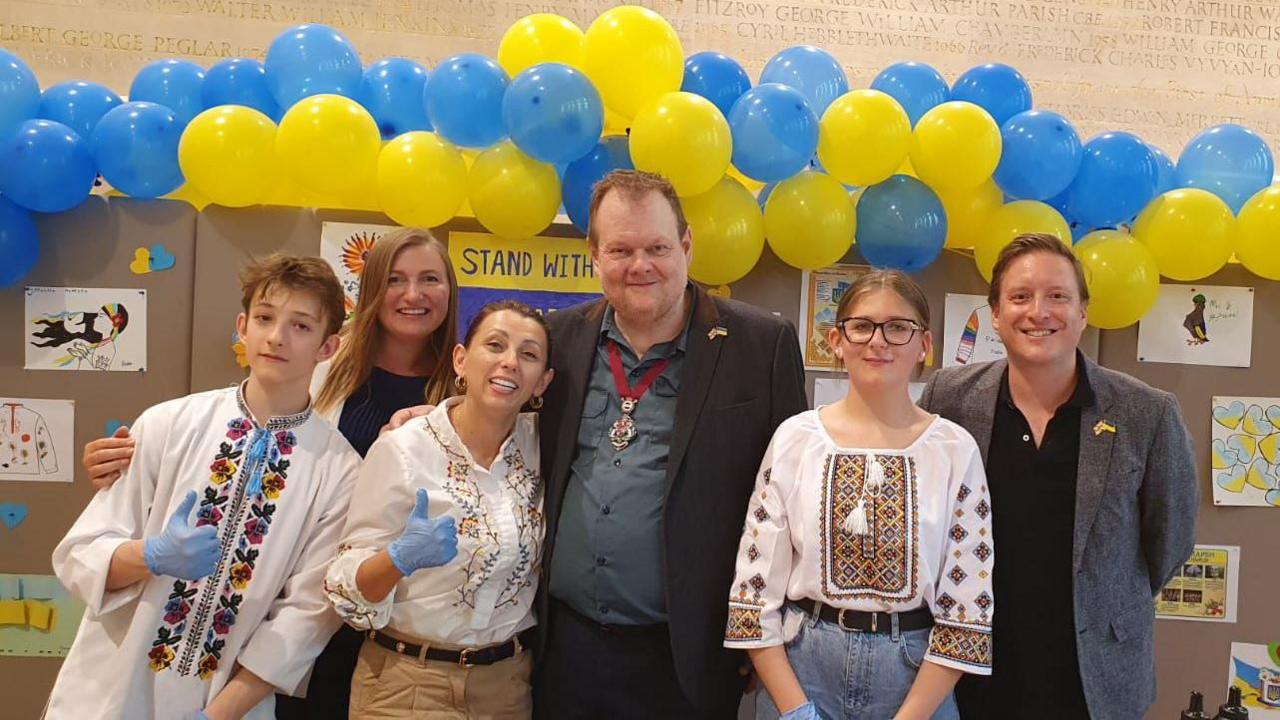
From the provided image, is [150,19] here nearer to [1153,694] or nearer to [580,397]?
[580,397]

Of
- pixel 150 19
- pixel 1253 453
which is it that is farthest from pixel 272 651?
pixel 150 19

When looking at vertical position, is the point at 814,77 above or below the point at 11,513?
above

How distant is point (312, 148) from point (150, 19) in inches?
85.9

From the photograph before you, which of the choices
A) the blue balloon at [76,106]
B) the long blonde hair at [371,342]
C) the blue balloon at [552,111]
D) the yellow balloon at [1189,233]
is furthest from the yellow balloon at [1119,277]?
the blue balloon at [76,106]

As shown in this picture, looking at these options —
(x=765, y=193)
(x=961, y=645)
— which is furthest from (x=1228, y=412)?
(x=961, y=645)

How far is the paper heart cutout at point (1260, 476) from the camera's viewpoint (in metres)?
3.08

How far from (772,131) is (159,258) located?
1.92 metres

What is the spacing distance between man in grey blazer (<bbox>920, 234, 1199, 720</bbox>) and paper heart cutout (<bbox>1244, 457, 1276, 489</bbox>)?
4.54ft

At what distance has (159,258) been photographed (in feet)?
9.04

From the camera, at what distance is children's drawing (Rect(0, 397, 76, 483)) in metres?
2.74

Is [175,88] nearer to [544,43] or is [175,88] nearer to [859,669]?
[544,43]

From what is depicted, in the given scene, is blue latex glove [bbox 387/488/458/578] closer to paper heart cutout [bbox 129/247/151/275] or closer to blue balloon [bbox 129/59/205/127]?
paper heart cutout [bbox 129/247/151/275]

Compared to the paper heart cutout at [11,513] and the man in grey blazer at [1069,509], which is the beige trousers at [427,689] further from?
the paper heart cutout at [11,513]

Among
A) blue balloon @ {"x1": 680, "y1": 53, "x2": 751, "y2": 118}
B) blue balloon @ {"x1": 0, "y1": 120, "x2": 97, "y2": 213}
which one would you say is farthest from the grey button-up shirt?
blue balloon @ {"x1": 0, "y1": 120, "x2": 97, "y2": 213}
